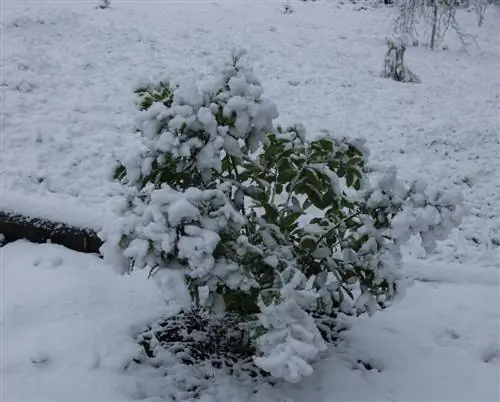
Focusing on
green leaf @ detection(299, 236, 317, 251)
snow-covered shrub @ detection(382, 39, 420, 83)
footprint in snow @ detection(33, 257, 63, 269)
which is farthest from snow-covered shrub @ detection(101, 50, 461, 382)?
snow-covered shrub @ detection(382, 39, 420, 83)

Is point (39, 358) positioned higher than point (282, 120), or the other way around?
point (282, 120)

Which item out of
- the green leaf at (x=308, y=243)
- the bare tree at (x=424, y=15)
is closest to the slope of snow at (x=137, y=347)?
the green leaf at (x=308, y=243)

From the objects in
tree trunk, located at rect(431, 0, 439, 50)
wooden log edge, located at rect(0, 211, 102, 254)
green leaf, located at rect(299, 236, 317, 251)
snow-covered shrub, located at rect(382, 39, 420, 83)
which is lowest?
wooden log edge, located at rect(0, 211, 102, 254)

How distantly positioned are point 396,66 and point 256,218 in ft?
17.2

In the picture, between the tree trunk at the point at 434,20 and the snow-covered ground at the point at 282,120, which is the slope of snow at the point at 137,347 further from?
the tree trunk at the point at 434,20

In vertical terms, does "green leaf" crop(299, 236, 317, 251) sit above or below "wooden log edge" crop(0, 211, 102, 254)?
above

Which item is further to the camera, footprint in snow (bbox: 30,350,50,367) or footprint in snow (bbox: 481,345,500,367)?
footprint in snow (bbox: 481,345,500,367)

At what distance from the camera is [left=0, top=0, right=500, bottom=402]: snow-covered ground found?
2568mm

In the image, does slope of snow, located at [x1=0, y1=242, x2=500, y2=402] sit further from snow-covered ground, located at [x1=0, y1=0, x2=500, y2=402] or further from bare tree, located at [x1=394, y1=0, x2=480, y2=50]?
bare tree, located at [x1=394, y1=0, x2=480, y2=50]

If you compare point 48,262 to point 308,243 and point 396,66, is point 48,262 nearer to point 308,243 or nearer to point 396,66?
point 308,243

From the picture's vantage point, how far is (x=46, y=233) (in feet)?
11.5

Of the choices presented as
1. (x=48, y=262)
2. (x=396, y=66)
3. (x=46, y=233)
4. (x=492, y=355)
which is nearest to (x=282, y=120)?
(x=396, y=66)

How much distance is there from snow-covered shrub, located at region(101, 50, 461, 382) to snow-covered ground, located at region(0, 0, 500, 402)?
1.12 feet

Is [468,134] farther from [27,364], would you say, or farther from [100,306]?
[27,364]
